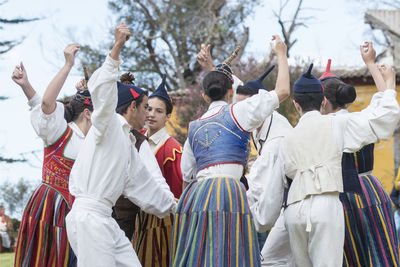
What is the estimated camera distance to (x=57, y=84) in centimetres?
414

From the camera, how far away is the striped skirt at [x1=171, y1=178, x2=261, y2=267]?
365cm

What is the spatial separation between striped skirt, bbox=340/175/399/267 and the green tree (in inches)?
727

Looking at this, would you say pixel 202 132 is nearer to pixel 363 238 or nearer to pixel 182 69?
pixel 363 238

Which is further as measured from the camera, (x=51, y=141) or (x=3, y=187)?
(x=3, y=187)

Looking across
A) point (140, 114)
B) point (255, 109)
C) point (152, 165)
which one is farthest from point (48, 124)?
point (255, 109)

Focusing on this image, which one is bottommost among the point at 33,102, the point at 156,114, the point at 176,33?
the point at 33,102

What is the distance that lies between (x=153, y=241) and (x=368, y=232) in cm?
174

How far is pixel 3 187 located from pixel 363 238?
77.4ft

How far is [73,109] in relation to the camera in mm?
4574

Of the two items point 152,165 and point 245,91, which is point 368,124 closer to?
point 245,91

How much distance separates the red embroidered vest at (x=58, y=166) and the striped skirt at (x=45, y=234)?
49 mm

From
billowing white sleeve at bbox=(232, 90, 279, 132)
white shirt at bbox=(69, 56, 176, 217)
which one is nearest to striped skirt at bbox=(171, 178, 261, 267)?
billowing white sleeve at bbox=(232, 90, 279, 132)

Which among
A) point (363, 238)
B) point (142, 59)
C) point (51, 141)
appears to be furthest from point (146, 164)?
point (142, 59)

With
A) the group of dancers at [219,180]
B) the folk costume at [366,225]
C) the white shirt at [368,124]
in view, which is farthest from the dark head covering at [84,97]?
the folk costume at [366,225]
